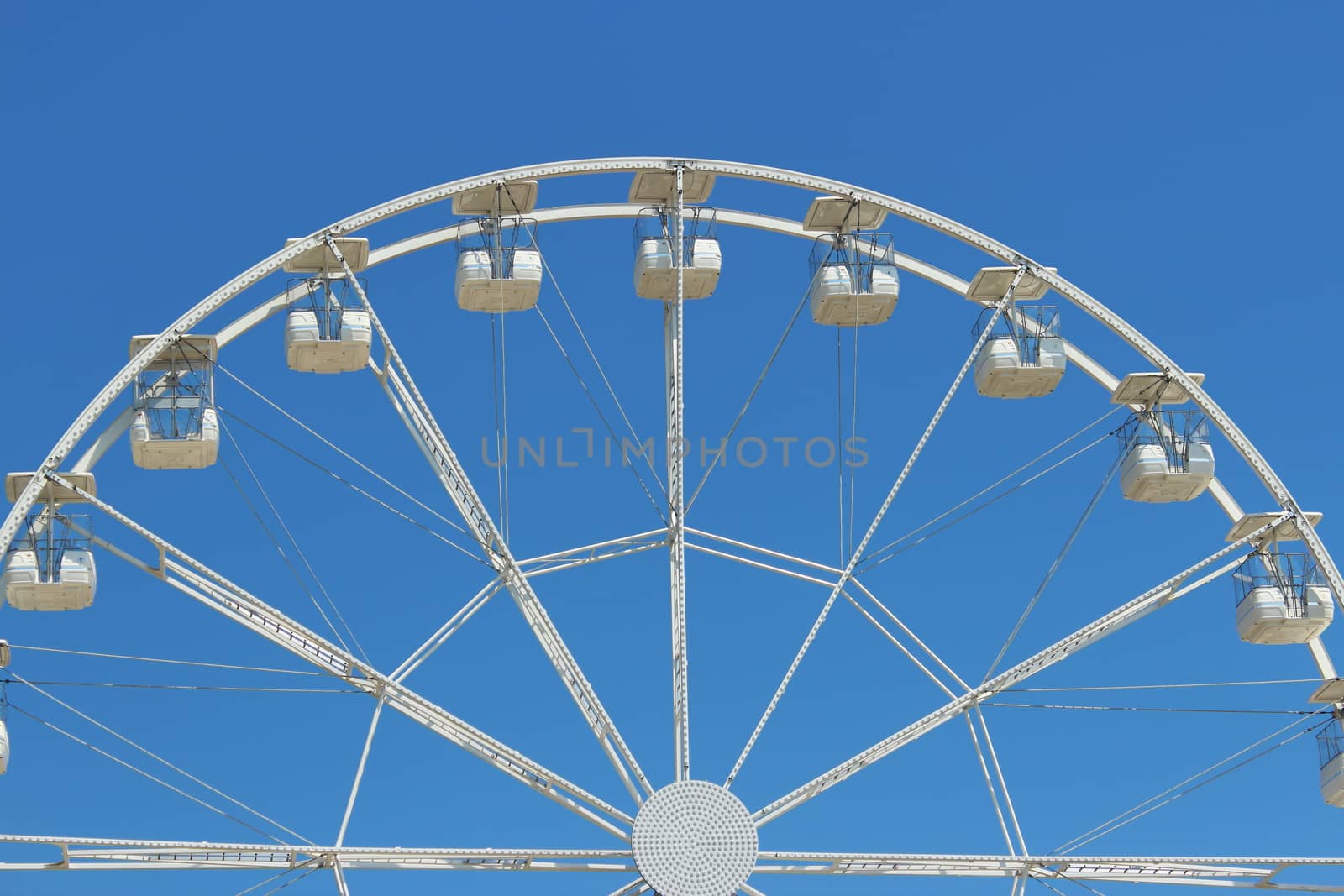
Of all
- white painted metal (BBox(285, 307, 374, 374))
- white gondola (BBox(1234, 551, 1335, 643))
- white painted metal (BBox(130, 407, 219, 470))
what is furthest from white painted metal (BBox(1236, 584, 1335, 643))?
white painted metal (BBox(130, 407, 219, 470))

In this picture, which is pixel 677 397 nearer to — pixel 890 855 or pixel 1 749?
pixel 890 855

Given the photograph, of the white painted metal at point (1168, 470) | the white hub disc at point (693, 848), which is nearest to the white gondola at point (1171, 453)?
the white painted metal at point (1168, 470)

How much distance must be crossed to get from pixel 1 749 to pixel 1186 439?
1691cm

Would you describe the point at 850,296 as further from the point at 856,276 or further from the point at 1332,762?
the point at 1332,762

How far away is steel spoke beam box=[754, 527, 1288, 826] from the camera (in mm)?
34531

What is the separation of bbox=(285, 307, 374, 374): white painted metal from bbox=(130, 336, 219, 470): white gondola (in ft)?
4.41

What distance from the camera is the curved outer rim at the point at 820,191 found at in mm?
35438

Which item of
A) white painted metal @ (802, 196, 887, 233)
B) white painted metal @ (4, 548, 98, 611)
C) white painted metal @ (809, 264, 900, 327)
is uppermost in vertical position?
white painted metal @ (802, 196, 887, 233)

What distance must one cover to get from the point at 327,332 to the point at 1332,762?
49.6 feet

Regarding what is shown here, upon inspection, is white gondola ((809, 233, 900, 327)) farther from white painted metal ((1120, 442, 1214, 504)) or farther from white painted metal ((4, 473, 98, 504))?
white painted metal ((4, 473, 98, 504))

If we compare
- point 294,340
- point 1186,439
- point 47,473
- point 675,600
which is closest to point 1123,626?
point 1186,439

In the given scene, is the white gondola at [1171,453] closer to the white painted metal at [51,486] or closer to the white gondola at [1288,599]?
the white gondola at [1288,599]

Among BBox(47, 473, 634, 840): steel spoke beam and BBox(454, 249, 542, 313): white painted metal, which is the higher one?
BBox(454, 249, 542, 313): white painted metal

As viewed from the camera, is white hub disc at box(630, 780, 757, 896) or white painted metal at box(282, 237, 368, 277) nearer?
white hub disc at box(630, 780, 757, 896)
